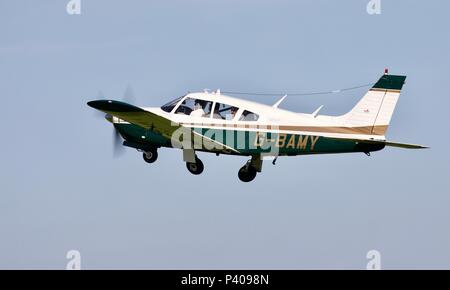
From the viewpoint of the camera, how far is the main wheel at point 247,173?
152ft

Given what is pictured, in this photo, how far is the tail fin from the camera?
144 ft

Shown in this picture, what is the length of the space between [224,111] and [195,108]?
1.17 m

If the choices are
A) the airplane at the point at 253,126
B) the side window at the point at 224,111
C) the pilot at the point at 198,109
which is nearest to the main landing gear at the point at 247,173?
the airplane at the point at 253,126

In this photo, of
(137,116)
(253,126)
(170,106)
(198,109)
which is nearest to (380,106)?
(253,126)

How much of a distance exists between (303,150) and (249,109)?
→ 216 cm

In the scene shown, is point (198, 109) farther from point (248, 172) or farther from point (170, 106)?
point (248, 172)

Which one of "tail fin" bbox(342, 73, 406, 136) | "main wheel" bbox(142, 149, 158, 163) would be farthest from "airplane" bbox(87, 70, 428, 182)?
"main wheel" bbox(142, 149, 158, 163)

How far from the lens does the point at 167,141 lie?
4622 centimetres

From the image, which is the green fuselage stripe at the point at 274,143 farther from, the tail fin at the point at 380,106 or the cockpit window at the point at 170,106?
the cockpit window at the point at 170,106

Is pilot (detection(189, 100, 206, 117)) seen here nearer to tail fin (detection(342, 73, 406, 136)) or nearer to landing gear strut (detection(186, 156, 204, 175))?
landing gear strut (detection(186, 156, 204, 175))

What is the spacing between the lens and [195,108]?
1801 inches
